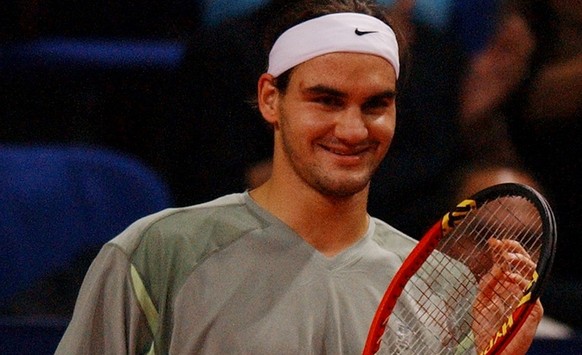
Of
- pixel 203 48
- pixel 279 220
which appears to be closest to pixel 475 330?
pixel 279 220

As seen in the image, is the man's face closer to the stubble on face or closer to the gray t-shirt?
the stubble on face

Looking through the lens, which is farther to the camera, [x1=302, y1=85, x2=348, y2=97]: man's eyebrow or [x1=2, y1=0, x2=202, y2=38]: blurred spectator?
[x1=2, y1=0, x2=202, y2=38]: blurred spectator

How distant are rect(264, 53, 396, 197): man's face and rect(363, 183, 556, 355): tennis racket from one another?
163 mm

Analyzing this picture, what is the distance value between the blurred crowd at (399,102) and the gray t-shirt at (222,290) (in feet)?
3.27

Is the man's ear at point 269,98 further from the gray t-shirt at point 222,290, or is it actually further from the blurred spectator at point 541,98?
the blurred spectator at point 541,98

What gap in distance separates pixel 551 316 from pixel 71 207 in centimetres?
120

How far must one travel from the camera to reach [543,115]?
3283 mm

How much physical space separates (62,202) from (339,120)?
4.13 ft

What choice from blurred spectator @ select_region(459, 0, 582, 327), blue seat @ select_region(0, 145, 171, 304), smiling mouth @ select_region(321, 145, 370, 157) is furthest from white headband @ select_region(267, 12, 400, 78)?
blurred spectator @ select_region(459, 0, 582, 327)

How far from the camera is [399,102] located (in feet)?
10.2

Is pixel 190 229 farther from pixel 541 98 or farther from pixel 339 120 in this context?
pixel 541 98

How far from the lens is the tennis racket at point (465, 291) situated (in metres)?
1.87

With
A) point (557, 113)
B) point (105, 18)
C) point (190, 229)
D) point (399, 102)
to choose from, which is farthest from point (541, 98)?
point (190, 229)

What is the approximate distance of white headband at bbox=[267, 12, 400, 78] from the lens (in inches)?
80.8
